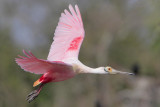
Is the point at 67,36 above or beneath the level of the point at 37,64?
above

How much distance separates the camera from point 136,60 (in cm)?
2662

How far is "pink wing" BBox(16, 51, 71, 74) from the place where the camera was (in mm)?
6406

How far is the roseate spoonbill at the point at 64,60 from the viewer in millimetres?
6633

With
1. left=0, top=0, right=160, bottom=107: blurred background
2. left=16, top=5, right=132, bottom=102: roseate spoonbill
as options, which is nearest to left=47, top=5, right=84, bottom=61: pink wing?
left=16, top=5, right=132, bottom=102: roseate spoonbill

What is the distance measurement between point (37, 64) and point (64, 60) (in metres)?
0.90

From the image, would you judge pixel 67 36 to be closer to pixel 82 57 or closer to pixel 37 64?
pixel 37 64

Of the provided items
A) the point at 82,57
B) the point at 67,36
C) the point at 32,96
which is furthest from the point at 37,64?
the point at 82,57

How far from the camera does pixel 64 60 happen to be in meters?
7.42

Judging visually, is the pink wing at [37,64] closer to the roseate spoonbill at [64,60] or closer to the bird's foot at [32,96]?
the roseate spoonbill at [64,60]

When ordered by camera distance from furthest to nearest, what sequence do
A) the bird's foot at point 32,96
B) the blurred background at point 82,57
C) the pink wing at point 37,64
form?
the blurred background at point 82,57 < the bird's foot at point 32,96 < the pink wing at point 37,64

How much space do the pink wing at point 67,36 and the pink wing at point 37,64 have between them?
735 mm

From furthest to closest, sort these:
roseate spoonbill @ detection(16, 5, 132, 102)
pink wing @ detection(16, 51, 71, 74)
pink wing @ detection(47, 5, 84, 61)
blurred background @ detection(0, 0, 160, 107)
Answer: blurred background @ detection(0, 0, 160, 107) < pink wing @ detection(47, 5, 84, 61) < roseate spoonbill @ detection(16, 5, 132, 102) < pink wing @ detection(16, 51, 71, 74)

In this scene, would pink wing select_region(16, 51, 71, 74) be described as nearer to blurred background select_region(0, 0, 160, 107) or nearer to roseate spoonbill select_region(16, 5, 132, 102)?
roseate spoonbill select_region(16, 5, 132, 102)

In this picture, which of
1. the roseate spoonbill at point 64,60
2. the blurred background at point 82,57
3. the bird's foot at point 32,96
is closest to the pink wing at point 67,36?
the roseate spoonbill at point 64,60
